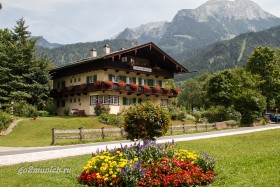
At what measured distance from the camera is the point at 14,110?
132ft

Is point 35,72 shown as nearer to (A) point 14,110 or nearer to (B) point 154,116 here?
(A) point 14,110

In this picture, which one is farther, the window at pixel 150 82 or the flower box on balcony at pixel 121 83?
the window at pixel 150 82

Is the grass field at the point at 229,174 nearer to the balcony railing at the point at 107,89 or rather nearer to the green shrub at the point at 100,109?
the green shrub at the point at 100,109

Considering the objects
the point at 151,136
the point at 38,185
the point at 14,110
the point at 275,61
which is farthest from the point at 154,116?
the point at 275,61

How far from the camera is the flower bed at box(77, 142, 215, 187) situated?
9328 mm

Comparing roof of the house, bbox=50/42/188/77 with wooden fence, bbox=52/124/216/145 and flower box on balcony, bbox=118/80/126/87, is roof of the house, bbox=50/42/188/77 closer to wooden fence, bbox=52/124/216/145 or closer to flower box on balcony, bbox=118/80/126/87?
flower box on balcony, bbox=118/80/126/87

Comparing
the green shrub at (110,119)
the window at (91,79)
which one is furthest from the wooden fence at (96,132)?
the window at (91,79)

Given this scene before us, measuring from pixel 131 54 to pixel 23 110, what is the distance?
16.8 m

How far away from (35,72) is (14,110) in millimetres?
7371

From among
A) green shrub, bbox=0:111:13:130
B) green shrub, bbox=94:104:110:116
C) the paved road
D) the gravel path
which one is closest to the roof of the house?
green shrub, bbox=94:104:110:116

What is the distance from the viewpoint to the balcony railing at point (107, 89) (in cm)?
4225

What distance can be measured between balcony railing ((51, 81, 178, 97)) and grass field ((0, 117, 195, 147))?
5.38 metres

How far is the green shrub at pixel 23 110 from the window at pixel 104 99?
25.8ft

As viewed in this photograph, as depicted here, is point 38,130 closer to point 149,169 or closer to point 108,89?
point 108,89
